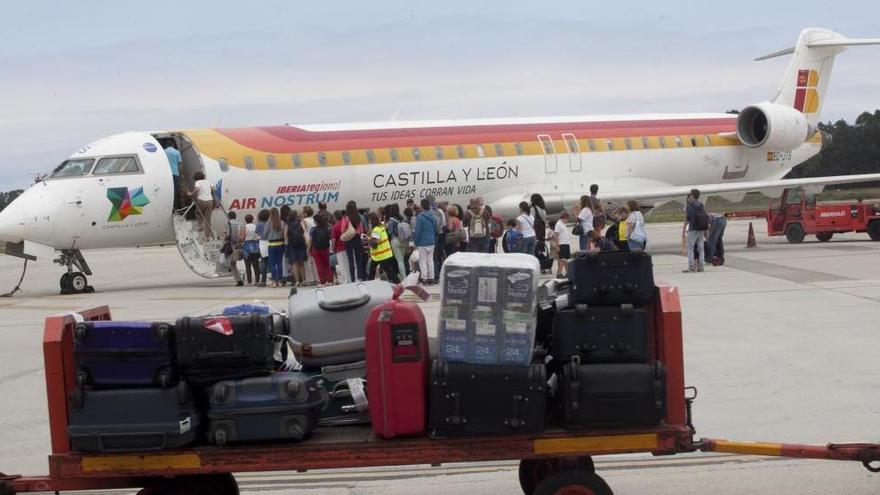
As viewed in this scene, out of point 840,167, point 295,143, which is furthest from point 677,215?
point 295,143

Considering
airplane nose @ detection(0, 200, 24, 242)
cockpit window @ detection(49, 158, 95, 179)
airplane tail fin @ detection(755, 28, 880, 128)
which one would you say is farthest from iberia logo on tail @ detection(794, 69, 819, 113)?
airplane nose @ detection(0, 200, 24, 242)

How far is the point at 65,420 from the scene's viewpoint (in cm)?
586

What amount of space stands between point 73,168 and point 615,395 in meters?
17.3

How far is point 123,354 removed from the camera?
574cm

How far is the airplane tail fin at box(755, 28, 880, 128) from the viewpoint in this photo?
3159 cm

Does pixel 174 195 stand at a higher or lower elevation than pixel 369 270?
higher

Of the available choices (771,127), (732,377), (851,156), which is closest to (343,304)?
(732,377)

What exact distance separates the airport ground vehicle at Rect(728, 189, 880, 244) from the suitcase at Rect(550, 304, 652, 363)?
22.2 metres

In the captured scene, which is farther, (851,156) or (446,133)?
(851,156)

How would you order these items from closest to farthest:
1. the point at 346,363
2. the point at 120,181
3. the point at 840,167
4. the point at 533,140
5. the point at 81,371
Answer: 1. the point at 81,371
2. the point at 346,363
3. the point at 120,181
4. the point at 533,140
5. the point at 840,167

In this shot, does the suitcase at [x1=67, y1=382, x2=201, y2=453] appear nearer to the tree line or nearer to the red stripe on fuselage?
the red stripe on fuselage

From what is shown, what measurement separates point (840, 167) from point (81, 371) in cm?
6994

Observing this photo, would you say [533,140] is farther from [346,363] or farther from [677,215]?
[677,215]

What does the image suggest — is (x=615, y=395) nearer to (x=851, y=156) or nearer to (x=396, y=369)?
(x=396, y=369)
